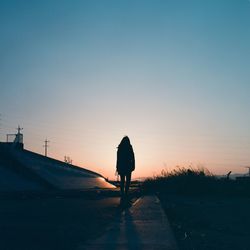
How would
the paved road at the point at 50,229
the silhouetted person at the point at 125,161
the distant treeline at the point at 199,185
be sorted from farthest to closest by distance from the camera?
the distant treeline at the point at 199,185 → the silhouetted person at the point at 125,161 → the paved road at the point at 50,229

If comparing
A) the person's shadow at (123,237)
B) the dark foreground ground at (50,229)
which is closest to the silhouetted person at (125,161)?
the dark foreground ground at (50,229)

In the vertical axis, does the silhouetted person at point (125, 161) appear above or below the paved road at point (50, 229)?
above

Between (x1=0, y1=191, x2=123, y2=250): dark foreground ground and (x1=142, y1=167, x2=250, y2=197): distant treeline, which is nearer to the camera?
(x1=0, y1=191, x2=123, y2=250): dark foreground ground

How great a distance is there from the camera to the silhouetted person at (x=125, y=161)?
37.5ft

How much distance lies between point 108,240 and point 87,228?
110 centimetres

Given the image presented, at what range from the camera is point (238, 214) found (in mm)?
9367

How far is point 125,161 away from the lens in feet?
37.6

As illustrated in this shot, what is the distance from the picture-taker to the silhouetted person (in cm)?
1144

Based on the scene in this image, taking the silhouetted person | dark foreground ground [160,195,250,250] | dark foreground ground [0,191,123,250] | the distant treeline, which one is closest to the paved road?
dark foreground ground [0,191,123,250]

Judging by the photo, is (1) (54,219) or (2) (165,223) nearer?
(2) (165,223)

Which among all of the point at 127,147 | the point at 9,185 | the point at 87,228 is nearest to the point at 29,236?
the point at 87,228

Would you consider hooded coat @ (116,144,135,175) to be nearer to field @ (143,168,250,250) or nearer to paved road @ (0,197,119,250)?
field @ (143,168,250,250)

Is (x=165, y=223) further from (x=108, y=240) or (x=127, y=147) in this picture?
(x=127, y=147)

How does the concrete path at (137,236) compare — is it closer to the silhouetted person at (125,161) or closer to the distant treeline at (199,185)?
the silhouetted person at (125,161)
